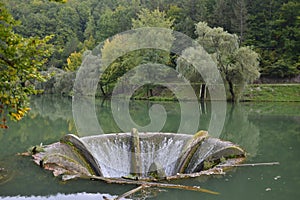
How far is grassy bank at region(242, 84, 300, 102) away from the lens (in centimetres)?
3109

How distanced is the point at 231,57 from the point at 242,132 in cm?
1375

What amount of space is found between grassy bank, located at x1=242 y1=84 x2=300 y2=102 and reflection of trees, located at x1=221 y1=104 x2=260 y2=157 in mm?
9625

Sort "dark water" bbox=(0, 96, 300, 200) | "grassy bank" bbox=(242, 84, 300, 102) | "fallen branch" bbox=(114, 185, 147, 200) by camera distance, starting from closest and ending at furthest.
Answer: "fallen branch" bbox=(114, 185, 147, 200) → "dark water" bbox=(0, 96, 300, 200) → "grassy bank" bbox=(242, 84, 300, 102)

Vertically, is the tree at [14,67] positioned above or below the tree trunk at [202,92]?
above

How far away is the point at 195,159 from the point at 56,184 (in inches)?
151

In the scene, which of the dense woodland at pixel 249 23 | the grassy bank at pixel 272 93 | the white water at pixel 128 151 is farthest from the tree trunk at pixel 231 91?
the white water at pixel 128 151

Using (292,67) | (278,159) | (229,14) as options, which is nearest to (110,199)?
(278,159)

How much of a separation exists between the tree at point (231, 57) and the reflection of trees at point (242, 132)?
6124mm

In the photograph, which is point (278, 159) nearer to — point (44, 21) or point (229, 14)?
point (229, 14)

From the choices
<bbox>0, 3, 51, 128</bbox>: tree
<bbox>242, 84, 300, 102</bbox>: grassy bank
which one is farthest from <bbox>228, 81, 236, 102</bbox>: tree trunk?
<bbox>0, 3, 51, 128</bbox>: tree

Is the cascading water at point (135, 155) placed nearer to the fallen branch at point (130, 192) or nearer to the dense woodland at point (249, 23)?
the fallen branch at point (130, 192)

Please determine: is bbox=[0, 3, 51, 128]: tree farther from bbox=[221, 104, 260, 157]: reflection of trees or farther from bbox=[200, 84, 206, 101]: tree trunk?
bbox=[200, 84, 206, 101]: tree trunk

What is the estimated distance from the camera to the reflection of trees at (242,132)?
12571 millimetres

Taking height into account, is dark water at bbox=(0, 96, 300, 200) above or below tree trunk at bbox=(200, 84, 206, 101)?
below
